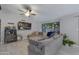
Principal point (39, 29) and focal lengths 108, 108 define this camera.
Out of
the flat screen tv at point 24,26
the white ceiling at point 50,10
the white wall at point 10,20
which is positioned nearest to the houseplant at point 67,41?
the white ceiling at point 50,10

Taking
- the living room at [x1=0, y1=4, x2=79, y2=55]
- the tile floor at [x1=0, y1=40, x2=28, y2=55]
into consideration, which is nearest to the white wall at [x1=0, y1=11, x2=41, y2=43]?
the living room at [x1=0, y1=4, x2=79, y2=55]

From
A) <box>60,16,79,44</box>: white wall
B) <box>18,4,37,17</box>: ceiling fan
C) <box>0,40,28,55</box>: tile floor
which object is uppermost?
<box>18,4,37,17</box>: ceiling fan

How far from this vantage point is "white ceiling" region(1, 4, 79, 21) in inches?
64.6

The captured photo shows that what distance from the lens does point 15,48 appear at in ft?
5.37

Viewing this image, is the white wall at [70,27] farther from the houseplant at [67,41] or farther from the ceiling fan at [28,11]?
the ceiling fan at [28,11]

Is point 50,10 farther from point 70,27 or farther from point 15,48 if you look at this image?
point 15,48

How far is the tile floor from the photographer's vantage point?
160 centimetres

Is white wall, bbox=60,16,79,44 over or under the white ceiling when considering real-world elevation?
under

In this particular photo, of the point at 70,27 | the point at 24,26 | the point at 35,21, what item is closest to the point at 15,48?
the point at 24,26

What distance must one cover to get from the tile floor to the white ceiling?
448 mm

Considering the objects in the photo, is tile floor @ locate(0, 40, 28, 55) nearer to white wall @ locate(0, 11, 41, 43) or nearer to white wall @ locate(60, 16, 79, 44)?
white wall @ locate(0, 11, 41, 43)

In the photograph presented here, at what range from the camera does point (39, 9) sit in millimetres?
1669
